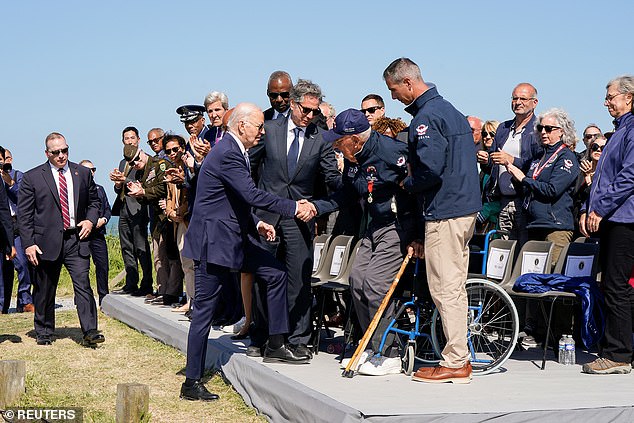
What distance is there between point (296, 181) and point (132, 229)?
20.1ft

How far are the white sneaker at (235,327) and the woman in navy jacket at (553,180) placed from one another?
2.59 meters

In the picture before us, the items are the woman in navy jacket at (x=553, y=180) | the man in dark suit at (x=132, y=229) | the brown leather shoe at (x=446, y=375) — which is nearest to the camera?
the brown leather shoe at (x=446, y=375)

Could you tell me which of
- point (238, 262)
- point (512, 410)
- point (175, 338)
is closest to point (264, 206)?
point (238, 262)

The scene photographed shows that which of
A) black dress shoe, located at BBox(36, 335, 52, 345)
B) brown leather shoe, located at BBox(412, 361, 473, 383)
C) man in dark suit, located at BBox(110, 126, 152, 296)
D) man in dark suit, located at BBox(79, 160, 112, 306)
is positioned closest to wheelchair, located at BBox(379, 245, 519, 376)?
brown leather shoe, located at BBox(412, 361, 473, 383)

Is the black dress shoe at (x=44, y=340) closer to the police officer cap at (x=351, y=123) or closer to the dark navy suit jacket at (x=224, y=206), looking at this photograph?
the dark navy suit jacket at (x=224, y=206)

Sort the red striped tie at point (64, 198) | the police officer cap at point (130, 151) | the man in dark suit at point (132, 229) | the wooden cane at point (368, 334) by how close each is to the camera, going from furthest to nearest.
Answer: the police officer cap at point (130, 151) < the man in dark suit at point (132, 229) < the red striped tie at point (64, 198) < the wooden cane at point (368, 334)

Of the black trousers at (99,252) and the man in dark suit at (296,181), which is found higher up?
the man in dark suit at (296,181)

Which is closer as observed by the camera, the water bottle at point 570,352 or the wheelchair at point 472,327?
the wheelchair at point 472,327

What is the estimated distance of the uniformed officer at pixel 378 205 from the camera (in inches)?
259

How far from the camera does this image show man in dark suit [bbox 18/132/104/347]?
916 cm

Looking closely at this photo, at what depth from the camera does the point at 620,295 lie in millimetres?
6477

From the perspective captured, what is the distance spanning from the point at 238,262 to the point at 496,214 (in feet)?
9.57

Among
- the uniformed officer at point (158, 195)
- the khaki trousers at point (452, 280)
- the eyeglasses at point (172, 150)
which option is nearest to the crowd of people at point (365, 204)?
the khaki trousers at point (452, 280)

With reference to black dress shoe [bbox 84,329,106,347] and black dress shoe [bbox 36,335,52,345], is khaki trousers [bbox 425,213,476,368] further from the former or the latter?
black dress shoe [bbox 36,335,52,345]
